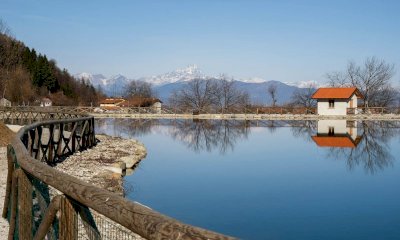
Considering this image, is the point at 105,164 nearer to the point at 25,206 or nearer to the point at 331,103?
the point at 25,206

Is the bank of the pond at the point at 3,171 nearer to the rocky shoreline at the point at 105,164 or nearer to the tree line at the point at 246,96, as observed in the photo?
the rocky shoreline at the point at 105,164

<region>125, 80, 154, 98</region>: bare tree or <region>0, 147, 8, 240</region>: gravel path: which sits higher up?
<region>125, 80, 154, 98</region>: bare tree

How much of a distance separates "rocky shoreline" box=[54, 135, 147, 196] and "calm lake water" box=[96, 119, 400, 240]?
555mm

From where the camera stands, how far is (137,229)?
2172 mm

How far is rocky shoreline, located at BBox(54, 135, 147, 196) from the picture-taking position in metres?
13.0

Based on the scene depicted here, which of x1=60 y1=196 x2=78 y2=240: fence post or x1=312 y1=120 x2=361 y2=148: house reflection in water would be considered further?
x1=312 y1=120 x2=361 y2=148: house reflection in water

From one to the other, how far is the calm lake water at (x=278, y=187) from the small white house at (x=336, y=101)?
1170 inches

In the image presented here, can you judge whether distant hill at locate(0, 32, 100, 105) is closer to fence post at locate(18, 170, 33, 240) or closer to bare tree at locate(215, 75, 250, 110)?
bare tree at locate(215, 75, 250, 110)

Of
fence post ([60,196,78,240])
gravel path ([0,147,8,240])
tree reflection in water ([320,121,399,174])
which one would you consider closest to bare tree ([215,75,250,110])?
tree reflection in water ([320,121,399,174])

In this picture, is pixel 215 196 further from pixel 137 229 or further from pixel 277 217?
pixel 137 229

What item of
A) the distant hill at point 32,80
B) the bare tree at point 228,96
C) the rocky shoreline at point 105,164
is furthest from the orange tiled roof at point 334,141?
the bare tree at point 228,96

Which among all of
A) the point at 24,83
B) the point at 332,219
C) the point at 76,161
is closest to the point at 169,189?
the point at 76,161

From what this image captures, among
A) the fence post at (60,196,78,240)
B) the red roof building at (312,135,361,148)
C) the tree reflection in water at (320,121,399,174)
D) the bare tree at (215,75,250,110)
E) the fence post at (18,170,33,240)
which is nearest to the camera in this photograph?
the fence post at (60,196,78,240)

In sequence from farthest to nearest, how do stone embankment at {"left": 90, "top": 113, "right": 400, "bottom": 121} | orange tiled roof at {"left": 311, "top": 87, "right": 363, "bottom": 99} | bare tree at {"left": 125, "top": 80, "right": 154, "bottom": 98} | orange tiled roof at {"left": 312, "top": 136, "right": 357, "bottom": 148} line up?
bare tree at {"left": 125, "top": 80, "right": 154, "bottom": 98} → orange tiled roof at {"left": 311, "top": 87, "right": 363, "bottom": 99} → stone embankment at {"left": 90, "top": 113, "right": 400, "bottom": 121} → orange tiled roof at {"left": 312, "top": 136, "right": 357, "bottom": 148}
